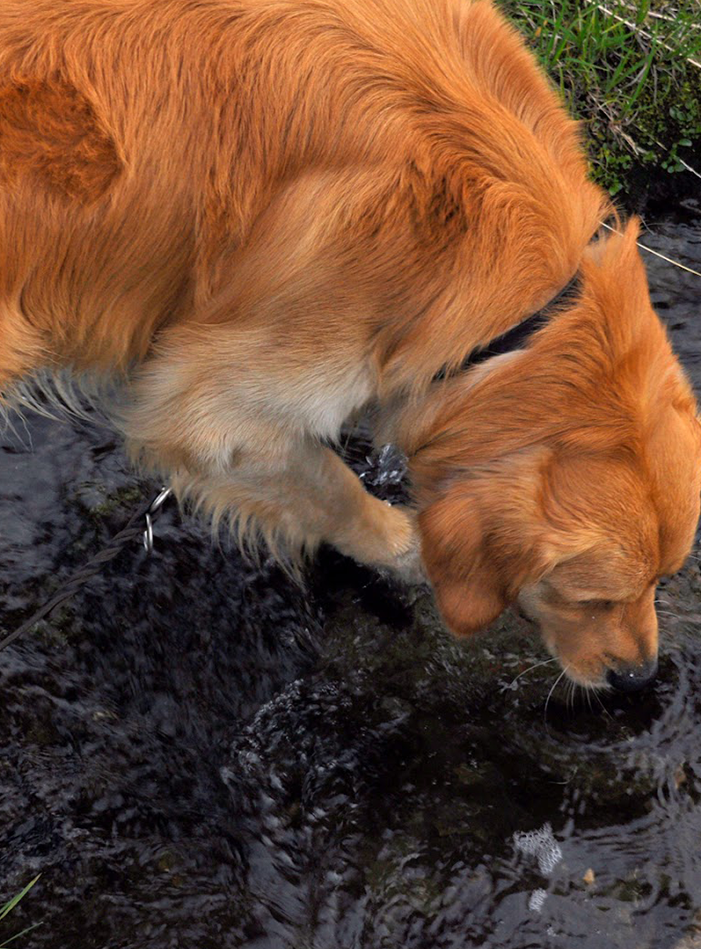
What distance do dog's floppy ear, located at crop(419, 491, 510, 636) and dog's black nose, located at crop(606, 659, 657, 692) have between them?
1.91 feet

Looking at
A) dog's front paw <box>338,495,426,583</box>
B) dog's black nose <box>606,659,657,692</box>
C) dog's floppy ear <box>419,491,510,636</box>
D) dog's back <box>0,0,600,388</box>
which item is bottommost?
dog's front paw <box>338,495,426,583</box>

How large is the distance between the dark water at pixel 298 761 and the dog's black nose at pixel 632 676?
376mm

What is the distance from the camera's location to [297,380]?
275 cm

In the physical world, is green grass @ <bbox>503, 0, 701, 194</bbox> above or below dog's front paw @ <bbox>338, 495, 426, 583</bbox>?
above

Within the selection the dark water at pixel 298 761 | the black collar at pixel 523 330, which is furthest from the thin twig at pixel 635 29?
the black collar at pixel 523 330

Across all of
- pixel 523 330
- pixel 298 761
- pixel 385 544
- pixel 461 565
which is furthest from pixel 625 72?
pixel 298 761

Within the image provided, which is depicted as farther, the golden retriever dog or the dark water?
the dark water

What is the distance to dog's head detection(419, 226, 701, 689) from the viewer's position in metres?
2.63

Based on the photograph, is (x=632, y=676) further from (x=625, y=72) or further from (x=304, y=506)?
(x=625, y=72)

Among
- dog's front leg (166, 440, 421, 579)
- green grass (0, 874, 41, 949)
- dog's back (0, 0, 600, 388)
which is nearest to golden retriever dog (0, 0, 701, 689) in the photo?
dog's back (0, 0, 600, 388)

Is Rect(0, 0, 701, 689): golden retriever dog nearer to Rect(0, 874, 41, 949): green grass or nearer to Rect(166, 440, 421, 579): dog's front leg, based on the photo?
Rect(166, 440, 421, 579): dog's front leg

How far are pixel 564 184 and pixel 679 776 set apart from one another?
201 cm

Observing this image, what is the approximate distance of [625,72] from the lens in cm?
494

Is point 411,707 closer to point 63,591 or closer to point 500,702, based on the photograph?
point 500,702
